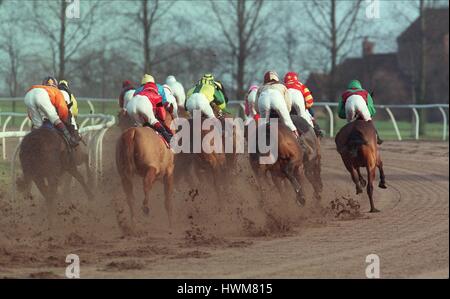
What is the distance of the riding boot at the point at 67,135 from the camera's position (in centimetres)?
970

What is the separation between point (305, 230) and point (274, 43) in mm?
15066

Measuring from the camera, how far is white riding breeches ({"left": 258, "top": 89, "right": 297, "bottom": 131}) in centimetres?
1059

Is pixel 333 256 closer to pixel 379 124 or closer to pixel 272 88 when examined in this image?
pixel 272 88

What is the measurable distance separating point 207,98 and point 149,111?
1.62 meters

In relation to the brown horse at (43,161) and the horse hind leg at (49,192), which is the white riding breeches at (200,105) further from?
the horse hind leg at (49,192)

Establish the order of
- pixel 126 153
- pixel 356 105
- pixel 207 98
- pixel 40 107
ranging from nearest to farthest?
pixel 126 153 < pixel 40 107 < pixel 356 105 < pixel 207 98

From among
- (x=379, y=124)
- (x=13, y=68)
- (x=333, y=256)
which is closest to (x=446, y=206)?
(x=333, y=256)

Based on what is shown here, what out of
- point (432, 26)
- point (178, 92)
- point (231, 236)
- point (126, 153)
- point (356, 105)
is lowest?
point (231, 236)

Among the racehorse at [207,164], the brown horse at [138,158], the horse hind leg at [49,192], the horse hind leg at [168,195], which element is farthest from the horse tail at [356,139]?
the horse hind leg at [49,192]

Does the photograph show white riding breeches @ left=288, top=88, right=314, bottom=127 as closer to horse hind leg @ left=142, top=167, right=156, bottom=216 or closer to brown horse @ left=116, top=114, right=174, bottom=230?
brown horse @ left=116, top=114, right=174, bottom=230

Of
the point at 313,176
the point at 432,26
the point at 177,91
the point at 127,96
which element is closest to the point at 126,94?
the point at 127,96

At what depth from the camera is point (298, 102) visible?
1195 centimetres

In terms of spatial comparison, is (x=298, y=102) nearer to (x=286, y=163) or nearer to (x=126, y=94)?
(x=286, y=163)

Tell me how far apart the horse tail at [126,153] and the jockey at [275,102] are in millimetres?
1841
